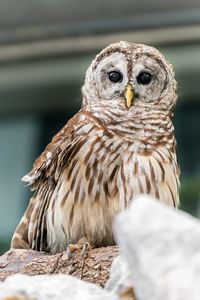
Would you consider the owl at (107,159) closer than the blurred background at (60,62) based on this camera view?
Yes

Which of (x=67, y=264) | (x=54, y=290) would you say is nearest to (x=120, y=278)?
(x=54, y=290)

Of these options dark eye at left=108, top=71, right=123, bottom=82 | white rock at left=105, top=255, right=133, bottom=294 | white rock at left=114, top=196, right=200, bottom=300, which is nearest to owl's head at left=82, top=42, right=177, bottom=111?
dark eye at left=108, top=71, right=123, bottom=82

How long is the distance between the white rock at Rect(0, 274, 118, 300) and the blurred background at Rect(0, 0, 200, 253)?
516 cm

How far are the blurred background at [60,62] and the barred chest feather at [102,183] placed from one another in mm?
3861

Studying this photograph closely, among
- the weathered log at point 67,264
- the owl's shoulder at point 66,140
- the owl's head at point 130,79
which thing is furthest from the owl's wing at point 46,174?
the weathered log at point 67,264

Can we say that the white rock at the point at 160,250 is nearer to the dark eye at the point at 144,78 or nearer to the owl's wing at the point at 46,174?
the owl's wing at the point at 46,174

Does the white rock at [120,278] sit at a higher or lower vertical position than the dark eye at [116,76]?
lower

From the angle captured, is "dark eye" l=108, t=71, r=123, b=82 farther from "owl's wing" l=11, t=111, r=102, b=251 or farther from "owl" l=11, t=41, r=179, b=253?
"owl's wing" l=11, t=111, r=102, b=251

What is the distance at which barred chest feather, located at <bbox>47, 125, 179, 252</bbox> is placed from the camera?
408cm

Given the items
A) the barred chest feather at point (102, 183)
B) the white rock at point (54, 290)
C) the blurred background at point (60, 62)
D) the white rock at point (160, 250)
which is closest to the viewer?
the white rock at point (160, 250)

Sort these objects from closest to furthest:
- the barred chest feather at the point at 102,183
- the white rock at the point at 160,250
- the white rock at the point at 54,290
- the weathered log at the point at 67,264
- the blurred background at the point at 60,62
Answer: the white rock at the point at 160,250 → the white rock at the point at 54,290 → the weathered log at the point at 67,264 → the barred chest feather at the point at 102,183 → the blurred background at the point at 60,62

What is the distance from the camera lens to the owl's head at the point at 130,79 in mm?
4328

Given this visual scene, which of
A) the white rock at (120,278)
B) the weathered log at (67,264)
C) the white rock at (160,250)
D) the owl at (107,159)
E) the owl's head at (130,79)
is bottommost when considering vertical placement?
the weathered log at (67,264)

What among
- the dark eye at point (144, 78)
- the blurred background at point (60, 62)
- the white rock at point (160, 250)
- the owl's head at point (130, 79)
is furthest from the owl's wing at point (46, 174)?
the blurred background at point (60, 62)
